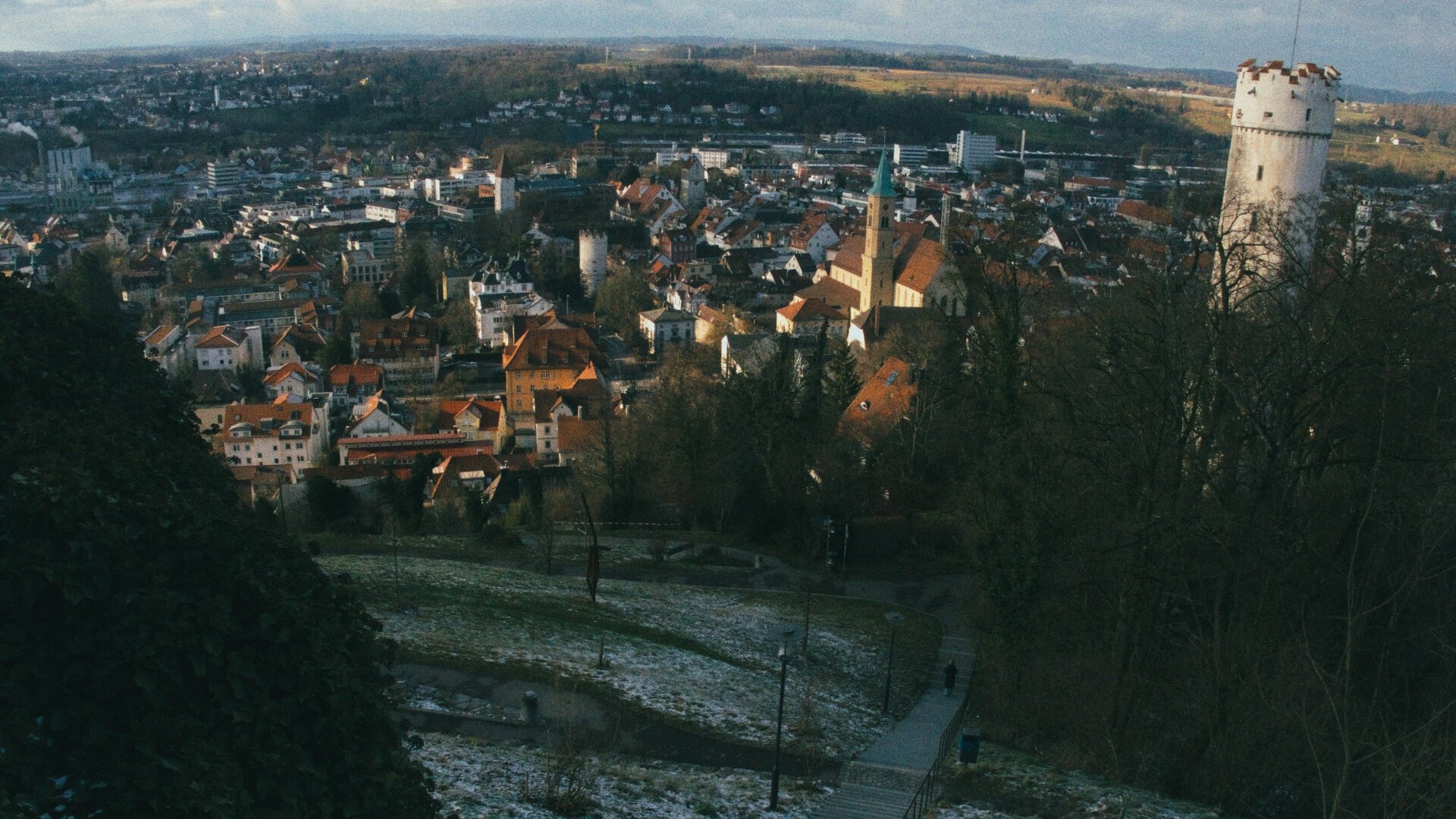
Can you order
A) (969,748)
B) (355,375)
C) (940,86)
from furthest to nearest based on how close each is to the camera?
(940,86) < (355,375) < (969,748)

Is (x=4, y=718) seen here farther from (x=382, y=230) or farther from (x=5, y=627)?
(x=382, y=230)

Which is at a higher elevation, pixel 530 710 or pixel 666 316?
pixel 530 710

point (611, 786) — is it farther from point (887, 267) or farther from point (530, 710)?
point (887, 267)

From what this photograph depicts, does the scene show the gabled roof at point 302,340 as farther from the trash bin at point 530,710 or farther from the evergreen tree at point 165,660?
the evergreen tree at point 165,660

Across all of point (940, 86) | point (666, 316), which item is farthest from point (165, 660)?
point (940, 86)

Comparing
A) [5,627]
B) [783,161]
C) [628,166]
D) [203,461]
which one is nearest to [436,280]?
[628,166]

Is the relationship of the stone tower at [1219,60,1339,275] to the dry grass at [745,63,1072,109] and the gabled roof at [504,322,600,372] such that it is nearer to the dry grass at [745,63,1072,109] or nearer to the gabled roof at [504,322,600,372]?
the gabled roof at [504,322,600,372]
